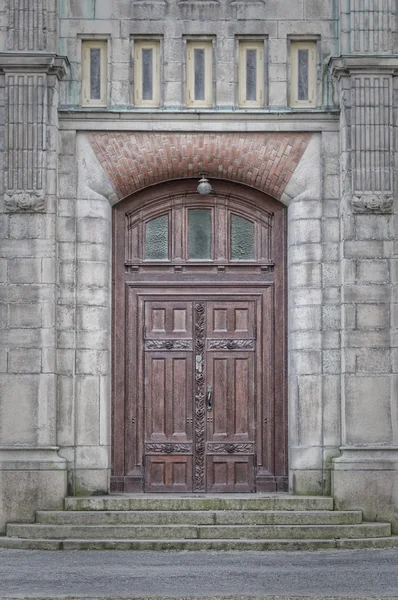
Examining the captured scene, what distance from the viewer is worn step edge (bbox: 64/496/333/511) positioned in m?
18.8

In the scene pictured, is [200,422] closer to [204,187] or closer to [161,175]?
[204,187]

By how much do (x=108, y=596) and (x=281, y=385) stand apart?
6.05 m

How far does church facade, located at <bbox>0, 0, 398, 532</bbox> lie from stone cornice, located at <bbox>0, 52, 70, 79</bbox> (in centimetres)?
3

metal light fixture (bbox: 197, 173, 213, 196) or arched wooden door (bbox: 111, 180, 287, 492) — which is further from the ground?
metal light fixture (bbox: 197, 173, 213, 196)

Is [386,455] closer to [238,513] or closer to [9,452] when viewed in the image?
[238,513]

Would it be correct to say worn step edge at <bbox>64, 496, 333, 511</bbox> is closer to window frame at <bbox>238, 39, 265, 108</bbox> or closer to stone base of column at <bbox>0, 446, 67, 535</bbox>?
stone base of column at <bbox>0, 446, 67, 535</bbox>

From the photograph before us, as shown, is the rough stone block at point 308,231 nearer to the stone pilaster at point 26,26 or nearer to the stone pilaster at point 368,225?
the stone pilaster at point 368,225

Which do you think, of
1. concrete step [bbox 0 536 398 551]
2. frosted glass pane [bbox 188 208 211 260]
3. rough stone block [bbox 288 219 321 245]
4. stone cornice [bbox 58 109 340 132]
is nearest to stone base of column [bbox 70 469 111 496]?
concrete step [bbox 0 536 398 551]

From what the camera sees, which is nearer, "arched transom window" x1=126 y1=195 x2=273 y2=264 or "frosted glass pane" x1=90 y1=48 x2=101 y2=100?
"frosted glass pane" x1=90 y1=48 x2=101 y2=100

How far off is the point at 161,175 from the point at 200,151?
0.68m

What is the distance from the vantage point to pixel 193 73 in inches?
779

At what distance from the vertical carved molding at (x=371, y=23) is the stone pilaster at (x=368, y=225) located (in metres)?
0.01

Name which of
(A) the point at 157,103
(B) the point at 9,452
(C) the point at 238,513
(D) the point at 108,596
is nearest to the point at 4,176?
(A) the point at 157,103

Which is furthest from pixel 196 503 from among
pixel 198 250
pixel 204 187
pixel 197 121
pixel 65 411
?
pixel 197 121
